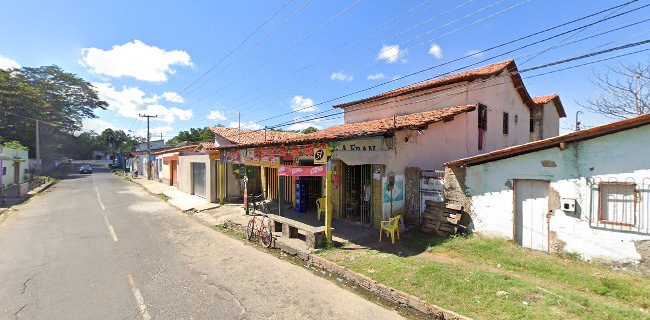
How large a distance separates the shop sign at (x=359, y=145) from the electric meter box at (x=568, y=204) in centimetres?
453

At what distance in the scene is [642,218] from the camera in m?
5.94

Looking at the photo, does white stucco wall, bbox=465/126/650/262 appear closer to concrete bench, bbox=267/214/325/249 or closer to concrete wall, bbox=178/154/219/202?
concrete bench, bbox=267/214/325/249

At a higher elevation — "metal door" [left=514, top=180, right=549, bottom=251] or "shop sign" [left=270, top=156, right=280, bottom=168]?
"shop sign" [left=270, top=156, right=280, bottom=168]

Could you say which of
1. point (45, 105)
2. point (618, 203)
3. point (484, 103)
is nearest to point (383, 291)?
point (618, 203)

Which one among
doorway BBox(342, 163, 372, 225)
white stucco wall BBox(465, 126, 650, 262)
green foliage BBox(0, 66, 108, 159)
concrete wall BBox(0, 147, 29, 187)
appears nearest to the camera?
white stucco wall BBox(465, 126, 650, 262)

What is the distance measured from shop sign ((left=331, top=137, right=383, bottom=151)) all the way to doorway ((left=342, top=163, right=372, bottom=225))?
1061 mm

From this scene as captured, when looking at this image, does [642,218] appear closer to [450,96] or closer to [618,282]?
[618,282]

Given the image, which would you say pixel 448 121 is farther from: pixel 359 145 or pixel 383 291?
pixel 383 291

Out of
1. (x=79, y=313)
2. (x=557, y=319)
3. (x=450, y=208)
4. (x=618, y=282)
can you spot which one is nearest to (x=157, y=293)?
(x=79, y=313)

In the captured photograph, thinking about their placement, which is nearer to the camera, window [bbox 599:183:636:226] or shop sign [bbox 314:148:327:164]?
window [bbox 599:183:636:226]

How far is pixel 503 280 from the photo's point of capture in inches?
221

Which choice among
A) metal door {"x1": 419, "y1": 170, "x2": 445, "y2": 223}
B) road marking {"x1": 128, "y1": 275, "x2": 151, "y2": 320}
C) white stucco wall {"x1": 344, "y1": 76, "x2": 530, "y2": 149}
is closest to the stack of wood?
metal door {"x1": 419, "y1": 170, "x2": 445, "y2": 223}

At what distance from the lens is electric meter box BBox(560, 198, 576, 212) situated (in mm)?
6617

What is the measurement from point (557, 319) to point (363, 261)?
3.69 meters
